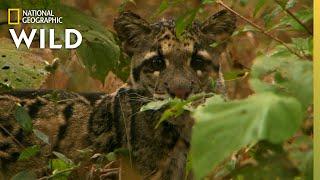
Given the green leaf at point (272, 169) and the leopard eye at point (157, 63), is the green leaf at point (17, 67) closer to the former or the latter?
the leopard eye at point (157, 63)

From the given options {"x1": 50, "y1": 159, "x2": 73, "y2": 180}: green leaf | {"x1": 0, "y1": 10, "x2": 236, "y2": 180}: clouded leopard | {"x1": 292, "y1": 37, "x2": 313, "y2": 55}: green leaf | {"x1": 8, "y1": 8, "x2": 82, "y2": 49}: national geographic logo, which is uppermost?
{"x1": 8, "y1": 8, "x2": 82, "y2": 49}: national geographic logo

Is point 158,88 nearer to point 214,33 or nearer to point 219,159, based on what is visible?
point 214,33

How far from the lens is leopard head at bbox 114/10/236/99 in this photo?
8.66 ft

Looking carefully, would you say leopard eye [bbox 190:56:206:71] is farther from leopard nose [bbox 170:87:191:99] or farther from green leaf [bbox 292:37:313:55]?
green leaf [bbox 292:37:313:55]

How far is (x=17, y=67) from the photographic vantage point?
2264 millimetres

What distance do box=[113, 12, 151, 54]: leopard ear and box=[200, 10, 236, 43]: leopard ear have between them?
23cm

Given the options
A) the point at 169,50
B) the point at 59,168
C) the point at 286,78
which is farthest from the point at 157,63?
the point at 286,78

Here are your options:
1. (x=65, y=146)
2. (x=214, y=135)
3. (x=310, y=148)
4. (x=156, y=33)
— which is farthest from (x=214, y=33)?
(x=214, y=135)

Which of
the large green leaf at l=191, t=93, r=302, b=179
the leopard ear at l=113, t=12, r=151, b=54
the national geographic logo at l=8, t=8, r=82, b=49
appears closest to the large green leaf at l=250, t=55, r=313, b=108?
the large green leaf at l=191, t=93, r=302, b=179

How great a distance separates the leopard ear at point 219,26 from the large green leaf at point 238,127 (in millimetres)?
1630

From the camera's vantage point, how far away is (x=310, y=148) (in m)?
1.28

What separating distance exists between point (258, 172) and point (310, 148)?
103 millimetres

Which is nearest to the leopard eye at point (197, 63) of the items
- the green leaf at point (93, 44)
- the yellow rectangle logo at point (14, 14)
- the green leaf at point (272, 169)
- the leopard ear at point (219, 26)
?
the leopard ear at point (219, 26)

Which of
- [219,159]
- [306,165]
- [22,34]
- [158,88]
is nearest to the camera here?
[219,159]
